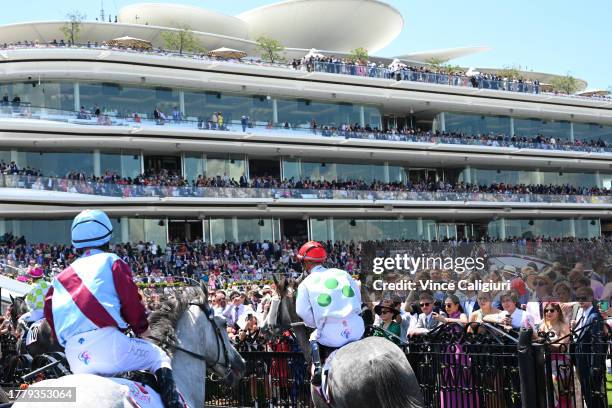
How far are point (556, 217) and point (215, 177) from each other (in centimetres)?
2415

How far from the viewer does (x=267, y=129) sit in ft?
139

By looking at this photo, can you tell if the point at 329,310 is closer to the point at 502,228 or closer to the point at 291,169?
the point at 291,169

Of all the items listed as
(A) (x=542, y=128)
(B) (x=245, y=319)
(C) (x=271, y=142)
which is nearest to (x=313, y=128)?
(C) (x=271, y=142)

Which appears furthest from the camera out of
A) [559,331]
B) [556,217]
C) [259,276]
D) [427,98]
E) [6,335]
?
[556,217]

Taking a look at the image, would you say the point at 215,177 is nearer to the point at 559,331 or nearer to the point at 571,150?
the point at 571,150

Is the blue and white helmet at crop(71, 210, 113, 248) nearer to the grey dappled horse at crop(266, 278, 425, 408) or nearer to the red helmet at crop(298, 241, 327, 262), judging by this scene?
the grey dappled horse at crop(266, 278, 425, 408)

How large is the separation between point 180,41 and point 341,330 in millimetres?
41769

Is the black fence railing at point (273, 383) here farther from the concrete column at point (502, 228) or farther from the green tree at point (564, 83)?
the green tree at point (564, 83)

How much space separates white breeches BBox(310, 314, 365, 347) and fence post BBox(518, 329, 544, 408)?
4.49 ft

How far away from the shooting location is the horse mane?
A: 20.2 ft

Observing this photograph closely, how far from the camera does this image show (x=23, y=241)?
35188mm

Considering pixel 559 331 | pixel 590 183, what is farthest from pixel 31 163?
pixel 590 183

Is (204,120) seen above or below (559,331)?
above

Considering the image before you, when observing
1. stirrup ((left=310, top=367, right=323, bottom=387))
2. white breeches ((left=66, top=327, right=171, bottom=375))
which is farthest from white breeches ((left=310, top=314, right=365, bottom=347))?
white breeches ((left=66, top=327, right=171, bottom=375))
